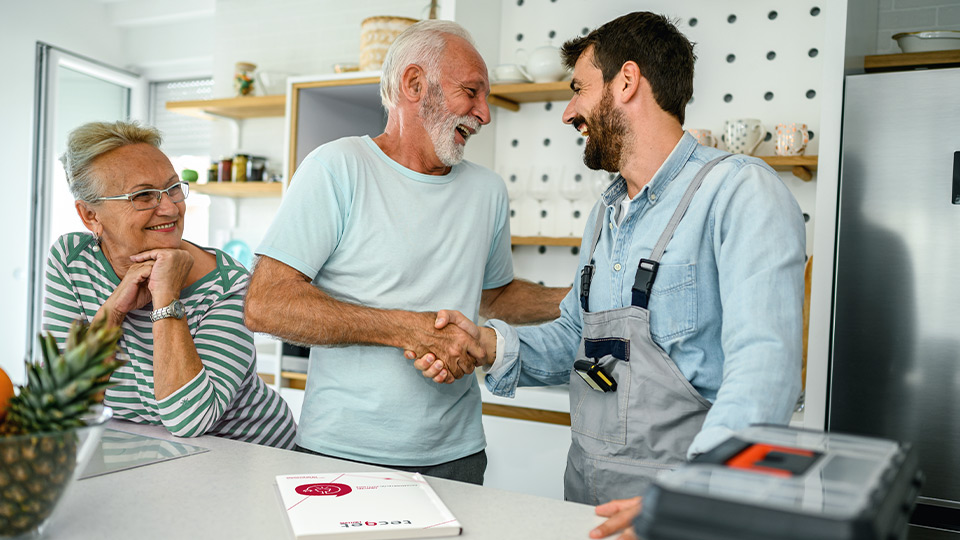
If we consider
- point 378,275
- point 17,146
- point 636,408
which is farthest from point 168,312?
point 17,146

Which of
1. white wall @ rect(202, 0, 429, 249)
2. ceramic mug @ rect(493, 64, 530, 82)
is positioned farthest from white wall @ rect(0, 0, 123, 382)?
ceramic mug @ rect(493, 64, 530, 82)

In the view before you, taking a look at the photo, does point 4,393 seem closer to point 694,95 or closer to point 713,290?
point 713,290

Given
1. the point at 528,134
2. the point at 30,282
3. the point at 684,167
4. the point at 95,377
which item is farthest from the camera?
the point at 30,282

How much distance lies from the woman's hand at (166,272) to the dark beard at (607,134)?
922mm

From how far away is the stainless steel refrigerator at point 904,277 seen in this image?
2.21m

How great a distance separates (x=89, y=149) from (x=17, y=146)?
12.8 feet

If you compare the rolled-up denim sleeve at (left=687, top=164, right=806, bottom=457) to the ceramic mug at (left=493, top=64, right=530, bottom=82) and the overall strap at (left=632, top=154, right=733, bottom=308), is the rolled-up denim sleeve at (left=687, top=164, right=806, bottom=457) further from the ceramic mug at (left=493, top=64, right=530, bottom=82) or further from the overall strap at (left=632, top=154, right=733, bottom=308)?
the ceramic mug at (left=493, top=64, right=530, bottom=82)

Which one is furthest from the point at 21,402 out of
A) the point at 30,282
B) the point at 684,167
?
the point at 30,282

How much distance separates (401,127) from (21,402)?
1100 mm

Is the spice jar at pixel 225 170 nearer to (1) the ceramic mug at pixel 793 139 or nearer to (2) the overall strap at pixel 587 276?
(1) the ceramic mug at pixel 793 139

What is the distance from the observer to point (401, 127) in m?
1.84

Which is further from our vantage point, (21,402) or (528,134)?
(528,134)

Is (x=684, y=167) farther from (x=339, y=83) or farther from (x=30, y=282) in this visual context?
(x=30, y=282)

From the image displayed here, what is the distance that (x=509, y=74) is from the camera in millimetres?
3043
